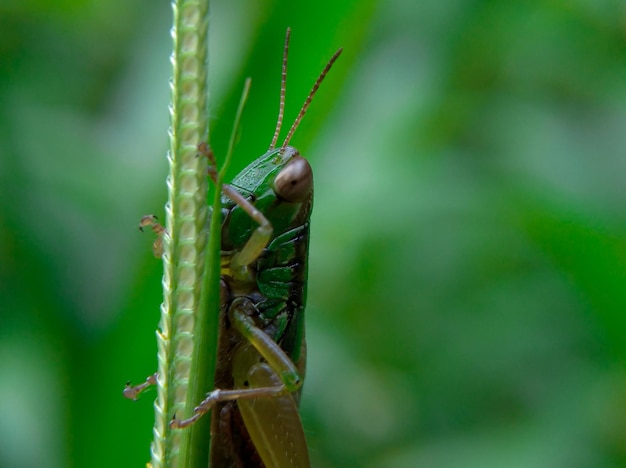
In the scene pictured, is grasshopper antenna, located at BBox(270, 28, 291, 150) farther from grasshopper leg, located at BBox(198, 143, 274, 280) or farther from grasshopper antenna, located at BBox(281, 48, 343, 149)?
grasshopper leg, located at BBox(198, 143, 274, 280)

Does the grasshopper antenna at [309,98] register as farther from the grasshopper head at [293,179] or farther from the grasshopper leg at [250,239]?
the grasshopper leg at [250,239]

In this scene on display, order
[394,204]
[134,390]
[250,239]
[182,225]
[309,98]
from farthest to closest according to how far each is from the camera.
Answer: [394,204], [309,98], [250,239], [134,390], [182,225]

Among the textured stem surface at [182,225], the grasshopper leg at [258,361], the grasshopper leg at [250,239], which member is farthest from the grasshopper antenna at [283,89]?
the textured stem surface at [182,225]

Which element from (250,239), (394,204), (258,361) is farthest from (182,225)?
(394,204)

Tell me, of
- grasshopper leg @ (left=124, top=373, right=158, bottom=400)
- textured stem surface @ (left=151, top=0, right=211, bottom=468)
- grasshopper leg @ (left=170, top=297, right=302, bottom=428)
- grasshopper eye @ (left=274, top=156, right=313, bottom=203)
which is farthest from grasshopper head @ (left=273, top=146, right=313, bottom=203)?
textured stem surface @ (left=151, top=0, right=211, bottom=468)

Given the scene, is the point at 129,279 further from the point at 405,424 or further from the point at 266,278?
the point at 405,424

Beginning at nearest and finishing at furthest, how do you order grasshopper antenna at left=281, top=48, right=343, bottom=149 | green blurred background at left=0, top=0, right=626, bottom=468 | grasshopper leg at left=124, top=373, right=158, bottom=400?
1. grasshopper leg at left=124, top=373, right=158, bottom=400
2. grasshopper antenna at left=281, top=48, right=343, bottom=149
3. green blurred background at left=0, top=0, right=626, bottom=468

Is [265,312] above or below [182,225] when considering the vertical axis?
below

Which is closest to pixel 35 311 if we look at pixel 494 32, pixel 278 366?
pixel 278 366

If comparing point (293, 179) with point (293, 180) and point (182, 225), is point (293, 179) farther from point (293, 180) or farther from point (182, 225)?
point (182, 225)
